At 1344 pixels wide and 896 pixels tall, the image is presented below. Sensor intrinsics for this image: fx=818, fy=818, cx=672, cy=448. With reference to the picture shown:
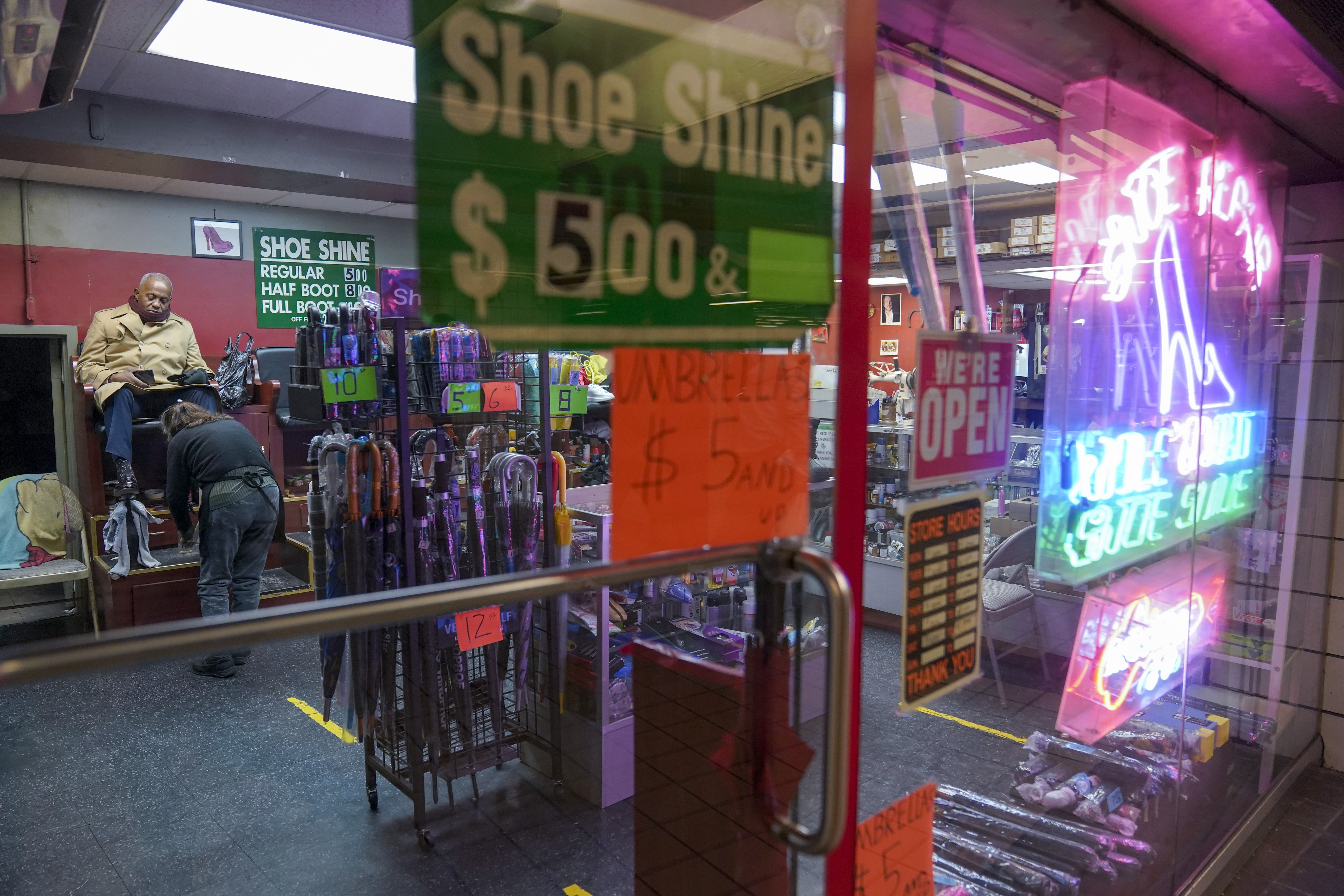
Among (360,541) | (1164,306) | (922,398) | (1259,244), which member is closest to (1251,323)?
(1259,244)

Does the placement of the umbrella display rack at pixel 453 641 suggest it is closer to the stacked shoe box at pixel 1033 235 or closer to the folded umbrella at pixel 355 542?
the folded umbrella at pixel 355 542

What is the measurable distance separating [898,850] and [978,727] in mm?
473

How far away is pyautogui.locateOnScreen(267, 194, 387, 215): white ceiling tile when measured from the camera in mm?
8180

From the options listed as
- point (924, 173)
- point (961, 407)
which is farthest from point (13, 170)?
point (961, 407)

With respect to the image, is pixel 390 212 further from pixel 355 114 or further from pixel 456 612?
pixel 456 612

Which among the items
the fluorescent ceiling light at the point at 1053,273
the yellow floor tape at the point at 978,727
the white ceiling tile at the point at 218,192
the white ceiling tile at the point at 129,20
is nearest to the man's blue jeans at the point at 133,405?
the white ceiling tile at the point at 129,20

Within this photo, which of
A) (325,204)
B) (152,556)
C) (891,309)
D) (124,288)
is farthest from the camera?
(325,204)

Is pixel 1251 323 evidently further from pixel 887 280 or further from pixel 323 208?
pixel 323 208

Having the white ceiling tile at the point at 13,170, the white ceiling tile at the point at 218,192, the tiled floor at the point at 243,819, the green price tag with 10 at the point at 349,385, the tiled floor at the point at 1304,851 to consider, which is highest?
the white ceiling tile at the point at 218,192

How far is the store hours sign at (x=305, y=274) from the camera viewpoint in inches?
142

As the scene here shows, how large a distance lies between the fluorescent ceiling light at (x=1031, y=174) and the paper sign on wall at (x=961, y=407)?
356 millimetres

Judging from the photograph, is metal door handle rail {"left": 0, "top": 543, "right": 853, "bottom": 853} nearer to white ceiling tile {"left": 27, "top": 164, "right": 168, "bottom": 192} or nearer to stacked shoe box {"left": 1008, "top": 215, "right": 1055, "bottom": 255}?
stacked shoe box {"left": 1008, "top": 215, "right": 1055, "bottom": 255}

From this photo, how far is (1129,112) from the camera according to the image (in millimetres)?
1765

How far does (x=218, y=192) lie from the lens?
26.5ft
